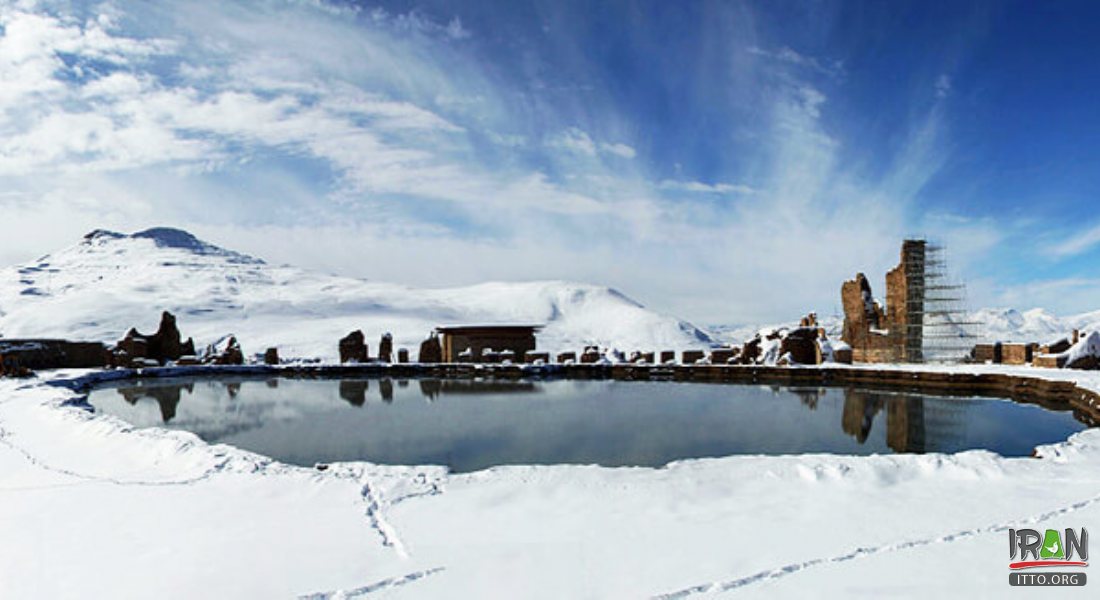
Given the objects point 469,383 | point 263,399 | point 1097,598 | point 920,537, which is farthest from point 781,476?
point 469,383

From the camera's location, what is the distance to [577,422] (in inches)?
383

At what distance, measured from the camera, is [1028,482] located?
509 cm

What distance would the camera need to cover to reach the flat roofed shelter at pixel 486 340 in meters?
23.8

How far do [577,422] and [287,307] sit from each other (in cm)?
4795

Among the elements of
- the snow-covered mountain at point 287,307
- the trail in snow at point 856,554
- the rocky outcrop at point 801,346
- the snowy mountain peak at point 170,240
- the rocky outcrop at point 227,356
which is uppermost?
the snowy mountain peak at point 170,240

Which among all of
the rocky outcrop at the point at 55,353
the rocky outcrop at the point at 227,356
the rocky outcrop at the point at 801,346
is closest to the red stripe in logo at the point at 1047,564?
the rocky outcrop at the point at 801,346

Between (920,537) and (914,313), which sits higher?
(914,313)

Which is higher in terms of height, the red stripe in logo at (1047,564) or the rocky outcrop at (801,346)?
the rocky outcrop at (801,346)

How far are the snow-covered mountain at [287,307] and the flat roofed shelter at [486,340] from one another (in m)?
12.3

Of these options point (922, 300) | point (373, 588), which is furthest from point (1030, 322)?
point (373, 588)

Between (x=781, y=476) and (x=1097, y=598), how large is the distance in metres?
2.51

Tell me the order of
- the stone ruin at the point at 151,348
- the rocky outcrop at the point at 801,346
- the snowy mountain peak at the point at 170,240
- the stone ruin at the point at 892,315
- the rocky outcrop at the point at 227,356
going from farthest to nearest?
the snowy mountain peak at the point at 170,240, the rocky outcrop at the point at 227,356, the stone ruin at the point at 892,315, the stone ruin at the point at 151,348, the rocky outcrop at the point at 801,346

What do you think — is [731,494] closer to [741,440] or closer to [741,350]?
[741,440]

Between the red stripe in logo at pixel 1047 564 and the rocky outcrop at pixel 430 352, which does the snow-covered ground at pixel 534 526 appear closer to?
the red stripe in logo at pixel 1047 564
